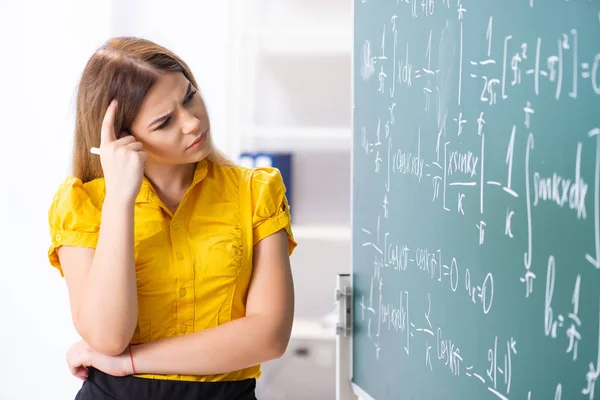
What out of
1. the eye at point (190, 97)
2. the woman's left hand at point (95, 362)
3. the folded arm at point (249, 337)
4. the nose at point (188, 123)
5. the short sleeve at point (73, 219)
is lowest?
the woman's left hand at point (95, 362)

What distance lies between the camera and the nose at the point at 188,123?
155cm

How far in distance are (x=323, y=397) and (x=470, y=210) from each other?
8.01 feet

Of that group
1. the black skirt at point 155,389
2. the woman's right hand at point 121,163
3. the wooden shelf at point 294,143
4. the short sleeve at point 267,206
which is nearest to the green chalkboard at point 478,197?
the short sleeve at point 267,206

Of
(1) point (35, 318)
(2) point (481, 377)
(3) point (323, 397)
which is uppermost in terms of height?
(2) point (481, 377)

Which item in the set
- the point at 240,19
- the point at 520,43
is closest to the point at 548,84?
the point at 520,43

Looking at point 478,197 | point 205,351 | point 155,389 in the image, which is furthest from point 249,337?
point 478,197

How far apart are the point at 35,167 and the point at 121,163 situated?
76.3 inches

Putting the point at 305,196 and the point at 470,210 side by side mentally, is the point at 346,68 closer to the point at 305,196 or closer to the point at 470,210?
the point at 305,196

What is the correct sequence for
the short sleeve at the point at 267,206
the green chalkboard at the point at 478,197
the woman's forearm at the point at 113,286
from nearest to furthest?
the green chalkboard at the point at 478,197, the woman's forearm at the point at 113,286, the short sleeve at the point at 267,206

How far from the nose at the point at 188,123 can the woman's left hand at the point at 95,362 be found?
1.51ft

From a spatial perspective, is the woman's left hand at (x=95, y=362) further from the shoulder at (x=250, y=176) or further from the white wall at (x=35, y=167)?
the white wall at (x=35, y=167)

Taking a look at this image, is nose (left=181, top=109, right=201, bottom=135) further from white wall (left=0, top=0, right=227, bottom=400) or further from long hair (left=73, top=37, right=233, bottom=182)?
white wall (left=0, top=0, right=227, bottom=400)

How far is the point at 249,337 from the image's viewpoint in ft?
5.19

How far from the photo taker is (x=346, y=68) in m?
3.52
